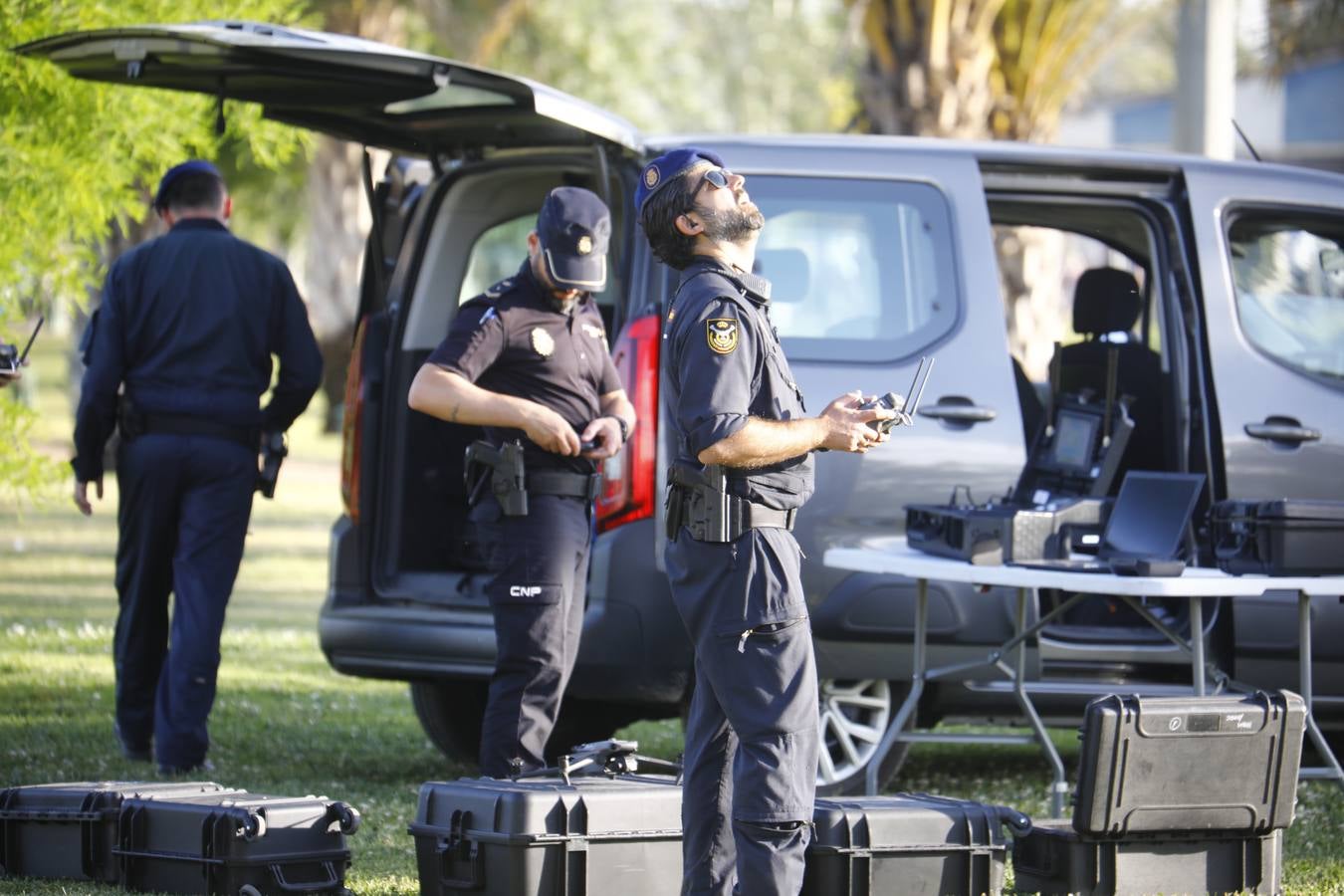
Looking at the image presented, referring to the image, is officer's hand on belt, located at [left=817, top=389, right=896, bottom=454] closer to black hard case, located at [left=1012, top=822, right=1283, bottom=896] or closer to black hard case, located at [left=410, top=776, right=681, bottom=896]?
black hard case, located at [left=410, top=776, right=681, bottom=896]

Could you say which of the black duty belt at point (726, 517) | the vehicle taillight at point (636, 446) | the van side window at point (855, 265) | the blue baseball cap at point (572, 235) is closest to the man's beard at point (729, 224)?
the black duty belt at point (726, 517)

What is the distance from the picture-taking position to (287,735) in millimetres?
7547

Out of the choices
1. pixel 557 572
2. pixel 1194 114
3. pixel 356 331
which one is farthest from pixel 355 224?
pixel 557 572

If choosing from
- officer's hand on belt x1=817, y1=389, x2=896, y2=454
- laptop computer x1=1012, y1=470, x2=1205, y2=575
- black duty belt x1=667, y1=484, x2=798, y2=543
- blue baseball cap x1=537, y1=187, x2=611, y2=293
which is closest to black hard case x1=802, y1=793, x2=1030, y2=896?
black duty belt x1=667, y1=484, x2=798, y2=543

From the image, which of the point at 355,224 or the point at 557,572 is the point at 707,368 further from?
the point at 355,224

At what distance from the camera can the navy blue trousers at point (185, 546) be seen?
644 cm

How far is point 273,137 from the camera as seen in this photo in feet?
27.8

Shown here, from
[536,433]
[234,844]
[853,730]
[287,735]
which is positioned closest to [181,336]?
[536,433]

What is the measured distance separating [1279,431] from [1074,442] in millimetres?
643

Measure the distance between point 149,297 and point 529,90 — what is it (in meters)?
1.88

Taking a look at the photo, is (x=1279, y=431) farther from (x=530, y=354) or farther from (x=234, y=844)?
(x=234, y=844)

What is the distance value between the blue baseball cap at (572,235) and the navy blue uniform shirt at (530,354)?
0.13m

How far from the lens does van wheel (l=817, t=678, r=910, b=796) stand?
19.7 ft

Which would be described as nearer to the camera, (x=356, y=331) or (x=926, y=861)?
(x=926, y=861)
